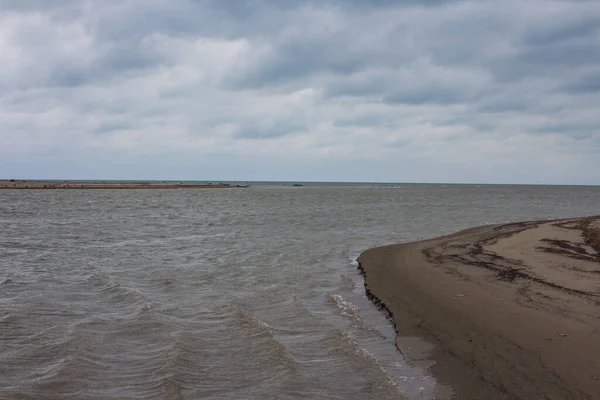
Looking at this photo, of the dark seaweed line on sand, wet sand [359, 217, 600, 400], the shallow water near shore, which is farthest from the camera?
the dark seaweed line on sand

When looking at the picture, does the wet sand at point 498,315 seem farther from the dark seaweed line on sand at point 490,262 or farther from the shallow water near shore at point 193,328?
the shallow water near shore at point 193,328

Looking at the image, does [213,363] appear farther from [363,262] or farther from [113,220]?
[113,220]

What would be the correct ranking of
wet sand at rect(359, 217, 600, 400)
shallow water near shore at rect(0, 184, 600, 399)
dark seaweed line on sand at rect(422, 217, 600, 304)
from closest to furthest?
wet sand at rect(359, 217, 600, 400) < shallow water near shore at rect(0, 184, 600, 399) < dark seaweed line on sand at rect(422, 217, 600, 304)

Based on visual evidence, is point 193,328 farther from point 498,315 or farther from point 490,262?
point 490,262

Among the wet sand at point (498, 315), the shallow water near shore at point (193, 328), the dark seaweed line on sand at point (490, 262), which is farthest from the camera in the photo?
the dark seaweed line on sand at point (490, 262)

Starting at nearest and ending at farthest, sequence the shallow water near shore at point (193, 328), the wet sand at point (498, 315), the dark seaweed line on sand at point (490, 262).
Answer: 1. the wet sand at point (498, 315)
2. the shallow water near shore at point (193, 328)
3. the dark seaweed line on sand at point (490, 262)

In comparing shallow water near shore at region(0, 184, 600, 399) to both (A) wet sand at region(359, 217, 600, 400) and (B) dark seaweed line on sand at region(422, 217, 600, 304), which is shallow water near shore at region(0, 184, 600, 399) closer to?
(A) wet sand at region(359, 217, 600, 400)

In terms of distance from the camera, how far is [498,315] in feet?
30.5

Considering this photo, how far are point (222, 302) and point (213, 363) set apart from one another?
4088 millimetres

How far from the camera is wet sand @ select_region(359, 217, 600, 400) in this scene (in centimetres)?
636

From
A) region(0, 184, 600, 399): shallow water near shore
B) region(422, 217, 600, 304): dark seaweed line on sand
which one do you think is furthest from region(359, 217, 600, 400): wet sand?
region(0, 184, 600, 399): shallow water near shore

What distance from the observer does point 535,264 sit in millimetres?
14680

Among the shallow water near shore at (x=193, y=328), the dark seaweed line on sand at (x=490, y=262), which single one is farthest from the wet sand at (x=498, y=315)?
the shallow water near shore at (x=193, y=328)

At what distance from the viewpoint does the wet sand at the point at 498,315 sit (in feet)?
20.9
